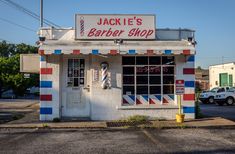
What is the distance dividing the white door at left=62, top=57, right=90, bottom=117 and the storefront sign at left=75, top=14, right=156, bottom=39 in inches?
44.9

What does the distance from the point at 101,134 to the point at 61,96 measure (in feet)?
13.9

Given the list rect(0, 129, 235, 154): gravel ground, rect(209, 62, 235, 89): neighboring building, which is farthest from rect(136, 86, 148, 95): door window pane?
rect(209, 62, 235, 89): neighboring building

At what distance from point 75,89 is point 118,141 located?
5.58 meters

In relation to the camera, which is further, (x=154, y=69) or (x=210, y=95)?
(x=210, y=95)

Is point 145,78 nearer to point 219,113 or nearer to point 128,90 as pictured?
point 128,90

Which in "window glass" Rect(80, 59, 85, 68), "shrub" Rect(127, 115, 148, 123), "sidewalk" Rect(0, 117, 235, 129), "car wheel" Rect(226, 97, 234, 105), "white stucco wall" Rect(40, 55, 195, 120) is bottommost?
"car wheel" Rect(226, 97, 234, 105)

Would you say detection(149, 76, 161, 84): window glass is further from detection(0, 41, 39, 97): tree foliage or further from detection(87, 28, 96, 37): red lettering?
detection(0, 41, 39, 97): tree foliage

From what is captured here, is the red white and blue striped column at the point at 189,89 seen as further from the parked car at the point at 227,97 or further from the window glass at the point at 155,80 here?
the parked car at the point at 227,97

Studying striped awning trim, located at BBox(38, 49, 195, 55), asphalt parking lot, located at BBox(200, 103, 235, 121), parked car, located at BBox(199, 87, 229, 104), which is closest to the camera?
striped awning trim, located at BBox(38, 49, 195, 55)

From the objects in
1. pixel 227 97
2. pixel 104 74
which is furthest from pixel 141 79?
pixel 227 97

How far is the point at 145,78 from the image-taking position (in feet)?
52.0

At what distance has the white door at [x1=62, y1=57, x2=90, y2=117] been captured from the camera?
15758mm

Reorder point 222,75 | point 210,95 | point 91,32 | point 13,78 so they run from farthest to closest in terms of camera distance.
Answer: point 222,75
point 13,78
point 210,95
point 91,32

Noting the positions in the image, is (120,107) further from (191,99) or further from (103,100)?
(191,99)
